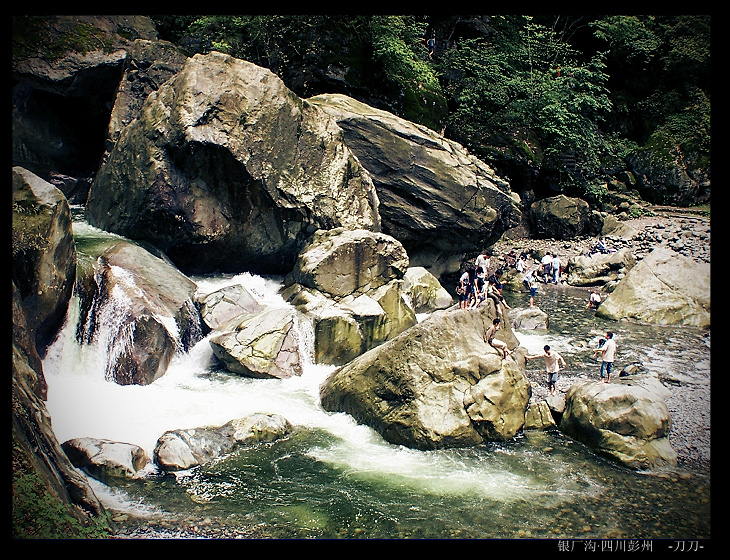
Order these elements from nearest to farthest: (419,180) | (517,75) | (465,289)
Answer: (465,289)
(419,180)
(517,75)

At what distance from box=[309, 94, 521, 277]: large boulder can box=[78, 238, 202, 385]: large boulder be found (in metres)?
8.31

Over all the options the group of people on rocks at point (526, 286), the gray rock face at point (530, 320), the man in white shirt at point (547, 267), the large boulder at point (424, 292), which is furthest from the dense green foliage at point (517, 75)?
the gray rock face at point (530, 320)

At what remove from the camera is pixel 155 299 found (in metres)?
11.6

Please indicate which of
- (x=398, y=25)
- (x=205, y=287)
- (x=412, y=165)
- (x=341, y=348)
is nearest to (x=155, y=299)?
(x=205, y=287)

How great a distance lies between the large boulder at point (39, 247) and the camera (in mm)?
8570

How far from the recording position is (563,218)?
92.6 feet

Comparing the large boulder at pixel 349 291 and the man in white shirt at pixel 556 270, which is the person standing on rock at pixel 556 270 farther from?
the large boulder at pixel 349 291

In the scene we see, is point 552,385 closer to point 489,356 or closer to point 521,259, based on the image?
point 489,356

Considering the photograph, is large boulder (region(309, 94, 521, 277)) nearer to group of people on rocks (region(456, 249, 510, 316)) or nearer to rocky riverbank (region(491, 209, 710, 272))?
group of people on rocks (region(456, 249, 510, 316))

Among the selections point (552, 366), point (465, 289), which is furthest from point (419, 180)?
point (552, 366)

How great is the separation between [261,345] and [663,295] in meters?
12.5

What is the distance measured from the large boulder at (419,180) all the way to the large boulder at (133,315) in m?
8.31

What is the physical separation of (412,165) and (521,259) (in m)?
8.35

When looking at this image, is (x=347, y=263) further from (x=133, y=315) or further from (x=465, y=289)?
(x=133, y=315)
